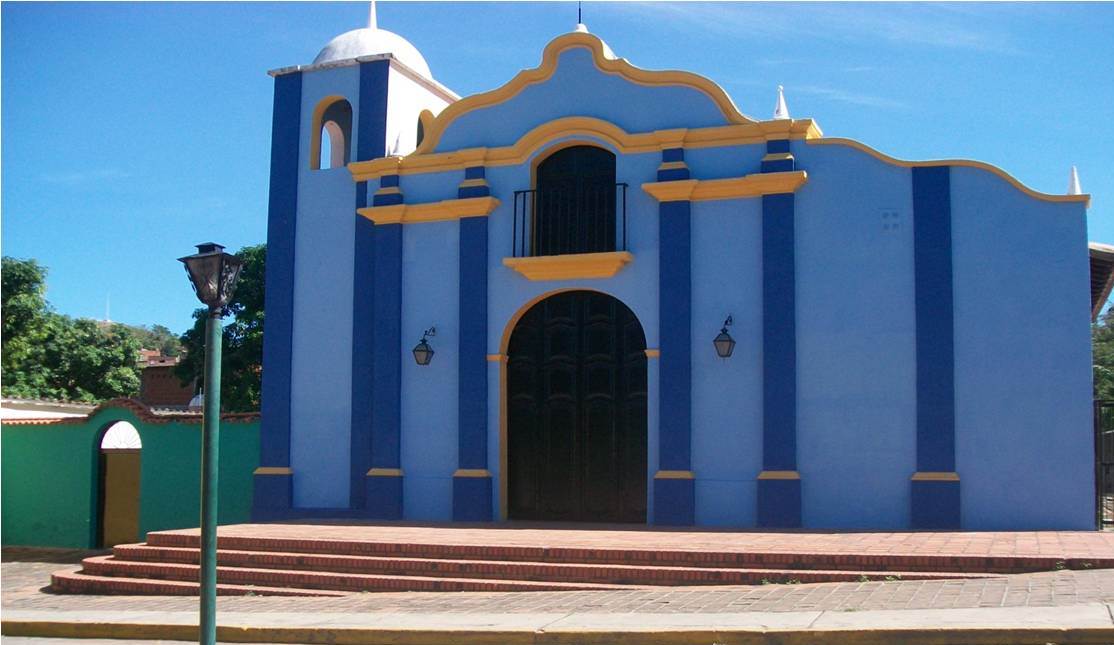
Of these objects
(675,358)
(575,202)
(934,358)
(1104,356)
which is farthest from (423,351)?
(1104,356)

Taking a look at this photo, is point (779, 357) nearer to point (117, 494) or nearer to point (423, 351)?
point (423, 351)

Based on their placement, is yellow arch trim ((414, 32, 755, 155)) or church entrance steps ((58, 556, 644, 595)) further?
yellow arch trim ((414, 32, 755, 155))

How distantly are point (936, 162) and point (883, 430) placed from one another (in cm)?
342

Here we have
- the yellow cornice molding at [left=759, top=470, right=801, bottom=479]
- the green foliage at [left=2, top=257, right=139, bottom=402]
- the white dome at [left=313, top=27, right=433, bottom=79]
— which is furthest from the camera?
the green foliage at [left=2, top=257, right=139, bottom=402]

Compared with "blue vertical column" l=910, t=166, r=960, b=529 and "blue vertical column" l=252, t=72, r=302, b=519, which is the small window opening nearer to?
"blue vertical column" l=252, t=72, r=302, b=519

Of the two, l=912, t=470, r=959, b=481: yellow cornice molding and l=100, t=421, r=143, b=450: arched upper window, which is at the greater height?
l=100, t=421, r=143, b=450: arched upper window

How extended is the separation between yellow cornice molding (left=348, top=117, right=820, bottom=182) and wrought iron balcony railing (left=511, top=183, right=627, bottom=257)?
23.8 inches

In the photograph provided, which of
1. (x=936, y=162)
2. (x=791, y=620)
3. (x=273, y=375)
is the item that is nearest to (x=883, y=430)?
(x=936, y=162)

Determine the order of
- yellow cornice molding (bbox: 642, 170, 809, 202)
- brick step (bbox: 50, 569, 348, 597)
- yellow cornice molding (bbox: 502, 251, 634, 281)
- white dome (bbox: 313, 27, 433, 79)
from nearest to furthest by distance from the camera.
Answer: brick step (bbox: 50, 569, 348, 597), yellow cornice molding (bbox: 642, 170, 809, 202), yellow cornice molding (bbox: 502, 251, 634, 281), white dome (bbox: 313, 27, 433, 79)

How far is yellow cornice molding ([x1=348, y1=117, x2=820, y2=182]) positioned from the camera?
50.1ft

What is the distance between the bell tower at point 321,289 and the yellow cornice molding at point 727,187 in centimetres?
457

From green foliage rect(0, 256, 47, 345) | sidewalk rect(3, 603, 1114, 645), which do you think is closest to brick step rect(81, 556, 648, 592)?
sidewalk rect(3, 603, 1114, 645)

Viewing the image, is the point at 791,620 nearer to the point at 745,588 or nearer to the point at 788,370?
the point at 745,588

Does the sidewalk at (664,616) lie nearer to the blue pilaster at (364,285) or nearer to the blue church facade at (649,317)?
the blue church facade at (649,317)
